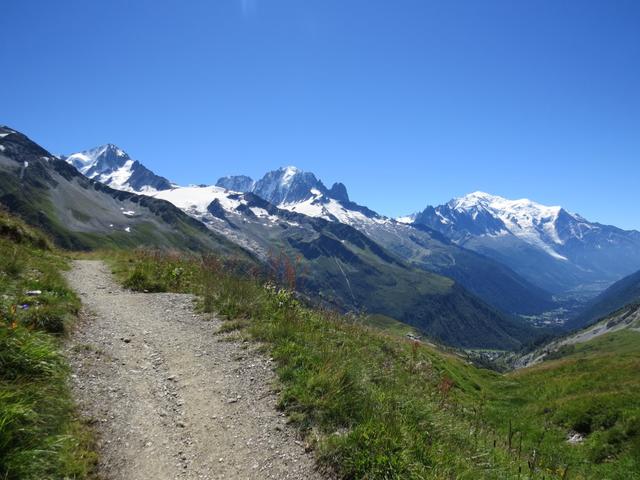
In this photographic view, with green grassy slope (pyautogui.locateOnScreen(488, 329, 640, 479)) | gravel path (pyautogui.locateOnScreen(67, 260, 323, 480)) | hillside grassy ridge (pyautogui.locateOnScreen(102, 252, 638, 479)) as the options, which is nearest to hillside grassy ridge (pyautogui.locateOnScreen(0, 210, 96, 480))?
gravel path (pyautogui.locateOnScreen(67, 260, 323, 480))

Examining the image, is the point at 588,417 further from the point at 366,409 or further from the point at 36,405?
the point at 36,405

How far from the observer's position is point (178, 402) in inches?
366

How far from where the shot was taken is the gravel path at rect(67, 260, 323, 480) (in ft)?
24.5

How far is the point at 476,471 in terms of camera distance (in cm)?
742

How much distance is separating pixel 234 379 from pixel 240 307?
4.59 metres

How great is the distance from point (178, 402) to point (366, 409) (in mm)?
4085

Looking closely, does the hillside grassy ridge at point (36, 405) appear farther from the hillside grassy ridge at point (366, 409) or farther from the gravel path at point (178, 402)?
the hillside grassy ridge at point (366, 409)

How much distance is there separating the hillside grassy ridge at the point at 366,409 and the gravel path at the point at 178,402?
2.00 ft

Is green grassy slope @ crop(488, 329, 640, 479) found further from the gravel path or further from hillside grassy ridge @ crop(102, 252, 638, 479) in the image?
the gravel path

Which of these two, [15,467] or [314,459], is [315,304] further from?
[15,467]

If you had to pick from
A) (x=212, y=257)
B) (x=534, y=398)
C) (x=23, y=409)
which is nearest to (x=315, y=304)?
(x=212, y=257)

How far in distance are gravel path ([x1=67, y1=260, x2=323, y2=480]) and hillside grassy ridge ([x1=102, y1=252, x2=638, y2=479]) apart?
0.61 m

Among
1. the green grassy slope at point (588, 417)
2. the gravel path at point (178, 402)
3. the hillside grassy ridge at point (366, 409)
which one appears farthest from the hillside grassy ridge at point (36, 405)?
the green grassy slope at point (588, 417)

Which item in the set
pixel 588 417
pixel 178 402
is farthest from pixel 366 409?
pixel 588 417
